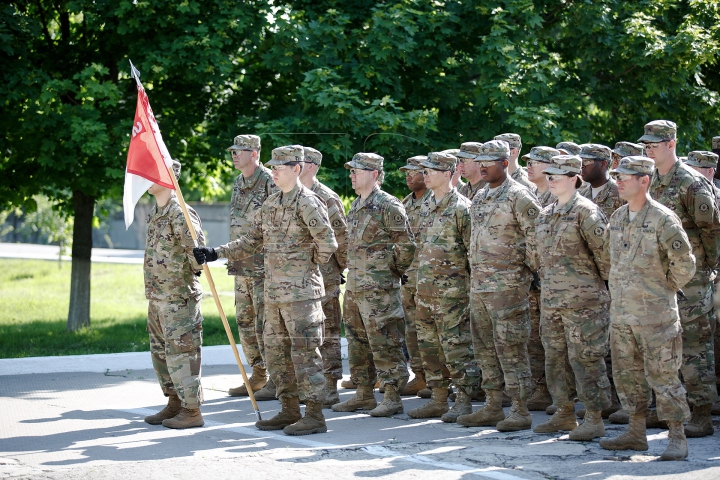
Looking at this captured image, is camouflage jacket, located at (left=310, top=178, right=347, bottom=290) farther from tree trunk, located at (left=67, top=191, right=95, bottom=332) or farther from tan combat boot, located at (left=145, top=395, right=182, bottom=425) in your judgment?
tree trunk, located at (left=67, top=191, right=95, bottom=332)

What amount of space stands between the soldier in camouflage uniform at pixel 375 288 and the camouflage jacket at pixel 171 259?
1611 mm

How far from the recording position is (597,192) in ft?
28.3

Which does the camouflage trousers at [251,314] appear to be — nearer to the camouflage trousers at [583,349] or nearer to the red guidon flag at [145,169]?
the red guidon flag at [145,169]

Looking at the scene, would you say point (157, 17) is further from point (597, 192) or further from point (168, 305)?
point (597, 192)

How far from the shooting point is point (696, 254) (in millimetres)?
7746

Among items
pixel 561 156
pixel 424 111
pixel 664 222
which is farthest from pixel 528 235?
pixel 424 111

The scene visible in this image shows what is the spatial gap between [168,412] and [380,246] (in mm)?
2510

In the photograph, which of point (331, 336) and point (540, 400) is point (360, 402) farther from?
point (540, 400)

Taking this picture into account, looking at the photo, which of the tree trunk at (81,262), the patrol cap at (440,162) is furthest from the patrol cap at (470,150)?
the tree trunk at (81,262)

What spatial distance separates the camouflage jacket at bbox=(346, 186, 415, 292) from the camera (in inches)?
349

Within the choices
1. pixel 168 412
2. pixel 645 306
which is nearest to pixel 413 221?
pixel 168 412

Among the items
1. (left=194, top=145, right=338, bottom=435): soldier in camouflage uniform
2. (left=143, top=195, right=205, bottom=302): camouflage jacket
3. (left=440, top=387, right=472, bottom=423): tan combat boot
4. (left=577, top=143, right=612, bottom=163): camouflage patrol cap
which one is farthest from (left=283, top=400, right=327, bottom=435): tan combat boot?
(left=577, top=143, right=612, bottom=163): camouflage patrol cap

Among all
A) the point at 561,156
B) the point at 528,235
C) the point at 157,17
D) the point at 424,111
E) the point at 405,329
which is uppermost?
the point at 157,17

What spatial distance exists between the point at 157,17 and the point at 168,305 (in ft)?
22.0
